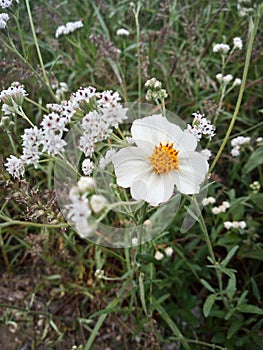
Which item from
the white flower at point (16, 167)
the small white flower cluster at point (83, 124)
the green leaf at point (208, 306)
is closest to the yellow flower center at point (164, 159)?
the small white flower cluster at point (83, 124)

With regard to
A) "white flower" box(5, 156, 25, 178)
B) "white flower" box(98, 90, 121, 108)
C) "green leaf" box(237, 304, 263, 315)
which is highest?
"white flower" box(98, 90, 121, 108)

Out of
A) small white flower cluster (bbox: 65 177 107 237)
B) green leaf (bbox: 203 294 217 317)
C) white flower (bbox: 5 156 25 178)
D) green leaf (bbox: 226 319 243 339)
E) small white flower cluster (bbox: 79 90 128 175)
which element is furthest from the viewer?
green leaf (bbox: 226 319 243 339)

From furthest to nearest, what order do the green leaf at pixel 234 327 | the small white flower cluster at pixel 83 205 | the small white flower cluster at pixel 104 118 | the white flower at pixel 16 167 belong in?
the green leaf at pixel 234 327, the white flower at pixel 16 167, the small white flower cluster at pixel 104 118, the small white flower cluster at pixel 83 205

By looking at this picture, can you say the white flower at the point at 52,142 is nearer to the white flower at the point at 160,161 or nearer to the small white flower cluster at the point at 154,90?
the white flower at the point at 160,161

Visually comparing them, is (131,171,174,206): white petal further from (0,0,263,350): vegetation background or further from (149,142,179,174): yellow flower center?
(0,0,263,350): vegetation background

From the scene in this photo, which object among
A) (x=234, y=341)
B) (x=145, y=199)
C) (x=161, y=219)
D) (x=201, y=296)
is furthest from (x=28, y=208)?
(x=201, y=296)

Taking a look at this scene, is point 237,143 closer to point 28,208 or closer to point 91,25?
point 28,208

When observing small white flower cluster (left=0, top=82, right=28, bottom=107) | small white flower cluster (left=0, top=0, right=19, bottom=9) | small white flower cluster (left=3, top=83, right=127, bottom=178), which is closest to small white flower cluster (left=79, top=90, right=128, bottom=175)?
small white flower cluster (left=3, top=83, right=127, bottom=178)

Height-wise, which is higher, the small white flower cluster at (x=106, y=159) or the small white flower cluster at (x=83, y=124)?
the small white flower cluster at (x=83, y=124)
